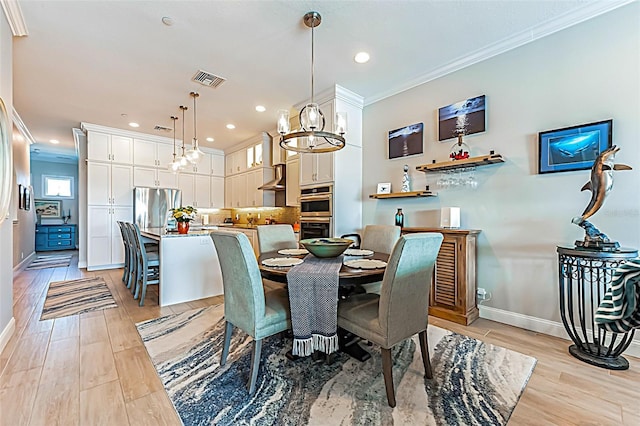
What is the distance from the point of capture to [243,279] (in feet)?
5.90

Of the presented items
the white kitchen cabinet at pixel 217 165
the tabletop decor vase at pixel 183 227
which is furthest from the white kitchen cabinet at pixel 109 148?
the tabletop decor vase at pixel 183 227

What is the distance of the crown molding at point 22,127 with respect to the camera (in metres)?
4.87

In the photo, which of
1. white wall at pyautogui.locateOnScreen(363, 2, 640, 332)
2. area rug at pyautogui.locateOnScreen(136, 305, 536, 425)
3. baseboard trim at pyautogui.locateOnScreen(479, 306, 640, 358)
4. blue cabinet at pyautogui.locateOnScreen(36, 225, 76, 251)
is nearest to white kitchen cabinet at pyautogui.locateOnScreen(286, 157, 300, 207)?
white wall at pyautogui.locateOnScreen(363, 2, 640, 332)

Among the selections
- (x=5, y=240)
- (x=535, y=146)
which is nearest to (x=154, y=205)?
(x=5, y=240)

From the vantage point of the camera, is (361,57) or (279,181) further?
(279,181)

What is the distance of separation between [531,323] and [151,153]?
23.1ft

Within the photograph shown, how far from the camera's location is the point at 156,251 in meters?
4.03

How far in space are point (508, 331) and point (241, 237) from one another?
8.63ft

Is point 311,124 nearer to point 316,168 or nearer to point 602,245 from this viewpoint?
point 316,168

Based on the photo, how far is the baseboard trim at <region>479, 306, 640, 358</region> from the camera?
2230 mm

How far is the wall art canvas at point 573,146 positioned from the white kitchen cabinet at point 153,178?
6.60m

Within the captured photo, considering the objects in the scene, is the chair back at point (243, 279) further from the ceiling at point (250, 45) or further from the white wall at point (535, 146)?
the white wall at point (535, 146)

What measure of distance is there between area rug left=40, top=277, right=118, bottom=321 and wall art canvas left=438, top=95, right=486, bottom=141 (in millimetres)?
4362

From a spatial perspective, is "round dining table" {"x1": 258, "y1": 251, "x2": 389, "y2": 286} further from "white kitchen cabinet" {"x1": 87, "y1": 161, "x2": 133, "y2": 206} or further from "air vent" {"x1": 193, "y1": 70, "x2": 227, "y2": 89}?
"white kitchen cabinet" {"x1": 87, "y1": 161, "x2": 133, "y2": 206}
